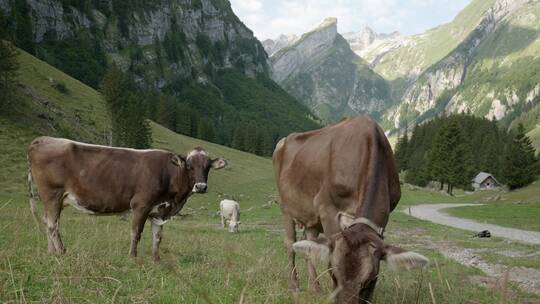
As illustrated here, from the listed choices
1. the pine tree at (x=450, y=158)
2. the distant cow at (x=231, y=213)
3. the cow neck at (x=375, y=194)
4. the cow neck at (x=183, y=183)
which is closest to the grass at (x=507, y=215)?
the distant cow at (x=231, y=213)

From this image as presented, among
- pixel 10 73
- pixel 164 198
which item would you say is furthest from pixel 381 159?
pixel 10 73

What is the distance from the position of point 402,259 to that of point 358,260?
1.40 feet

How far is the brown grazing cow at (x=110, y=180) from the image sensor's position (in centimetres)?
933

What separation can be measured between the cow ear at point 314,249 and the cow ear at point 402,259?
1.94 feet

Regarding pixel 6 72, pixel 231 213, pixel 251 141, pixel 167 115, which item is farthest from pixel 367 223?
pixel 251 141

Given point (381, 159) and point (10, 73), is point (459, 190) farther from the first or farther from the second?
point (381, 159)

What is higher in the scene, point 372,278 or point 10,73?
point 10,73

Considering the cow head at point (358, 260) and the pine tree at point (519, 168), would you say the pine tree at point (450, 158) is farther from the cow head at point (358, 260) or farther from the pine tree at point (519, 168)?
the cow head at point (358, 260)

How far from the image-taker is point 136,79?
169 meters

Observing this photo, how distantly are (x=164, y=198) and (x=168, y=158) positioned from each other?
1.08 m

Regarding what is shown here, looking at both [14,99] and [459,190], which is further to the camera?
[459,190]

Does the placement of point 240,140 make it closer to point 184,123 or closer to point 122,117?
point 184,123

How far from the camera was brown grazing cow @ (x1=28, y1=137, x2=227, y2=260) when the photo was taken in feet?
30.6

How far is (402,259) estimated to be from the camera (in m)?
3.96
